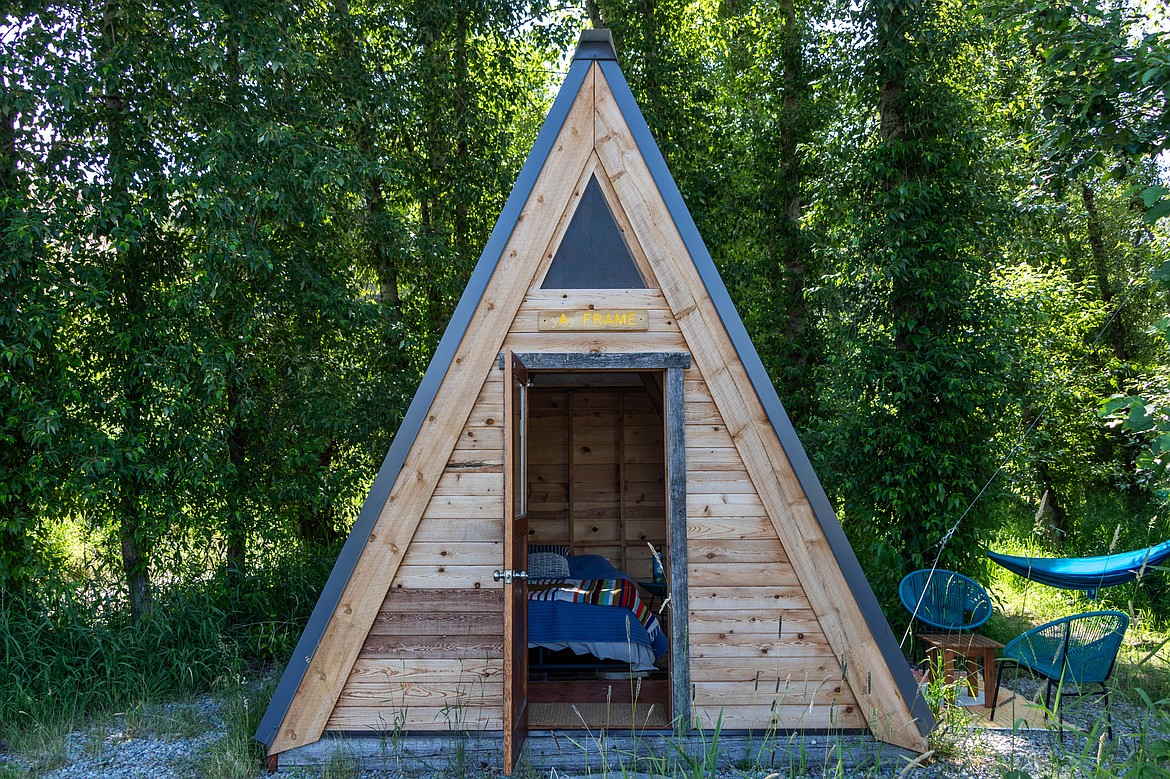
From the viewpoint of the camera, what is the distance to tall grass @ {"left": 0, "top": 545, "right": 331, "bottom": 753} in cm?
551

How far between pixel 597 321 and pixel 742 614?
1.87 metres

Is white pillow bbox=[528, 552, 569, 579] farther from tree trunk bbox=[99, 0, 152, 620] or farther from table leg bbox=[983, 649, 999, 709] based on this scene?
table leg bbox=[983, 649, 999, 709]

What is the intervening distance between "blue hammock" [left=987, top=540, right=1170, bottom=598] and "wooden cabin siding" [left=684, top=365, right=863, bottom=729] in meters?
2.24

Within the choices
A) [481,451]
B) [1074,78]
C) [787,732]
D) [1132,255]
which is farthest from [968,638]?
[1132,255]

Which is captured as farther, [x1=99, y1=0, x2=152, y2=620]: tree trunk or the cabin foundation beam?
[x1=99, y1=0, x2=152, y2=620]: tree trunk

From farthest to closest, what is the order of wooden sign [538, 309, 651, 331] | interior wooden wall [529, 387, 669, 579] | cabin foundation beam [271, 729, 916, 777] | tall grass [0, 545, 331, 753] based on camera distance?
interior wooden wall [529, 387, 669, 579], tall grass [0, 545, 331, 753], wooden sign [538, 309, 651, 331], cabin foundation beam [271, 729, 916, 777]

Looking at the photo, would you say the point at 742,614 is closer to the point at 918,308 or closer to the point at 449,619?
the point at 449,619

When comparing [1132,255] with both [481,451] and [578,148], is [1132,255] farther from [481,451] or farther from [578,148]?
[481,451]

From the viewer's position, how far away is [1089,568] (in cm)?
583

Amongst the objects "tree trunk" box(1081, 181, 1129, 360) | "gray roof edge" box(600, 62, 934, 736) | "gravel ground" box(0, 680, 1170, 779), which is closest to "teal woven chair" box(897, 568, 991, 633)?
"gravel ground" box(0, 680, 1170, 779)

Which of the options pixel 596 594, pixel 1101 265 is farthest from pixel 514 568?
pixel 1101 265

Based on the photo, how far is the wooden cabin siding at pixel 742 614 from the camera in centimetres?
455

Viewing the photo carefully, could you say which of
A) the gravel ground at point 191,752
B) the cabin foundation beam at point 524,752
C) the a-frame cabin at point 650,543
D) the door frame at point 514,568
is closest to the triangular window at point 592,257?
the a-frame cabin at point 650,543

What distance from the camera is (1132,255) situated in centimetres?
1163
